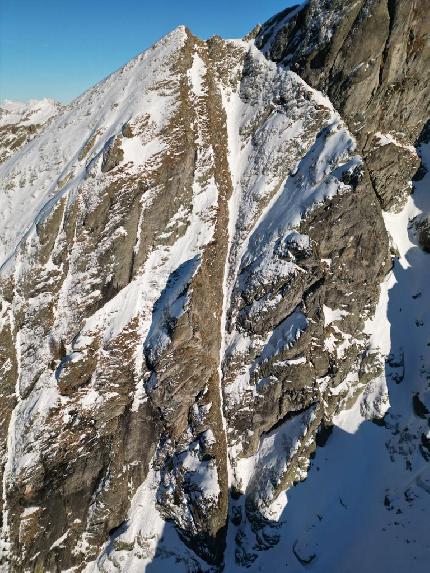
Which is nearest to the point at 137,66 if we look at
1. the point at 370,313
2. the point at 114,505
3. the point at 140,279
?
the point at 140,279

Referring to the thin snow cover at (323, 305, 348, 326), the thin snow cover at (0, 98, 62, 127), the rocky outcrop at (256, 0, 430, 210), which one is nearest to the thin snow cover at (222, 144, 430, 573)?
the thin snow cover at (323, 305, 348, 326)

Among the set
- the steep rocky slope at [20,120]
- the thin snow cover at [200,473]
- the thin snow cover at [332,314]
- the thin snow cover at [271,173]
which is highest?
the steep rocky slope at [20,120]

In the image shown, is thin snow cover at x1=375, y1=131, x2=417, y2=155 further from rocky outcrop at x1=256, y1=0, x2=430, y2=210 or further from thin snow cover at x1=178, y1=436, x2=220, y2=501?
thin snow cover at x1=178, y1=436, x2=220, y2=501

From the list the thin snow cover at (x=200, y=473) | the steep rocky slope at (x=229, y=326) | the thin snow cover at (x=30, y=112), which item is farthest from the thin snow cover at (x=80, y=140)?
the thin snow cover at (x=200, y=473)

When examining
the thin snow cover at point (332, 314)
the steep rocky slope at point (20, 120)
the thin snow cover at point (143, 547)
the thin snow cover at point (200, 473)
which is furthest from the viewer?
the steep rocky slope at point (20, 120)

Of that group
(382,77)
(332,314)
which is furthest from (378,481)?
(382,77)

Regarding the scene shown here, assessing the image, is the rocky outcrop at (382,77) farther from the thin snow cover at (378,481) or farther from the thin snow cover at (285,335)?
the thin snow cover at (285,335)
